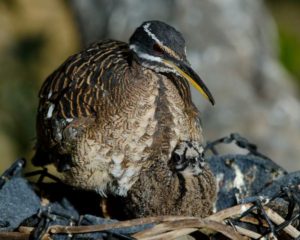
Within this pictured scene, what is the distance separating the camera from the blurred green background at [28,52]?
10508mm

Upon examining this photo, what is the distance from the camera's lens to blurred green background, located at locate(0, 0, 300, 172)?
34.5 ft

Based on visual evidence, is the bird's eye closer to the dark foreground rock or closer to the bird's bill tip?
the bird's bill tip

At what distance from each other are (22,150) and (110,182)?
5.31 m

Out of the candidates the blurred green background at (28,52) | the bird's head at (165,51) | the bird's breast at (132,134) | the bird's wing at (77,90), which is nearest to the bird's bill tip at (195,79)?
the bird's head at (165,51)

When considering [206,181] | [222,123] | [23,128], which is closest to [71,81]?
[206,181]

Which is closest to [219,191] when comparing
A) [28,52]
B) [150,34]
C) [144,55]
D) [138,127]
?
[138,127]

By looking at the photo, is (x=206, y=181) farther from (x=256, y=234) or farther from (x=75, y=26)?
(x=75, y=26)

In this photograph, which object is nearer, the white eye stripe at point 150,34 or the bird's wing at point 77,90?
the white eye stripe at point 150,34

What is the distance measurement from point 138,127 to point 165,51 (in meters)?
0.46

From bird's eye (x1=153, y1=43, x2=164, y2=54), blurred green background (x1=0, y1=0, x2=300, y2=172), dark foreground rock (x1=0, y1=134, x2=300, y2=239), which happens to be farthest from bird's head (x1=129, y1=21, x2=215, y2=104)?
blurred green background (x1=0, y1=0, x2=300, y2=172)

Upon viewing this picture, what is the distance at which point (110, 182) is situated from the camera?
5.38 metres

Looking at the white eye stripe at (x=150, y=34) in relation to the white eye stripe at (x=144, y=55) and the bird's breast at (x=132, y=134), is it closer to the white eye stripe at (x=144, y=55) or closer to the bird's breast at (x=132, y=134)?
the white eye stripe at (x=144, y=55)

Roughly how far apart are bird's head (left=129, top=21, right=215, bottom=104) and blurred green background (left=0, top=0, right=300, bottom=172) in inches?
204

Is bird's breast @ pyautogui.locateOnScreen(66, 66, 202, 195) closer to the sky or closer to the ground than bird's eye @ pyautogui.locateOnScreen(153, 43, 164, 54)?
closer to the ground
